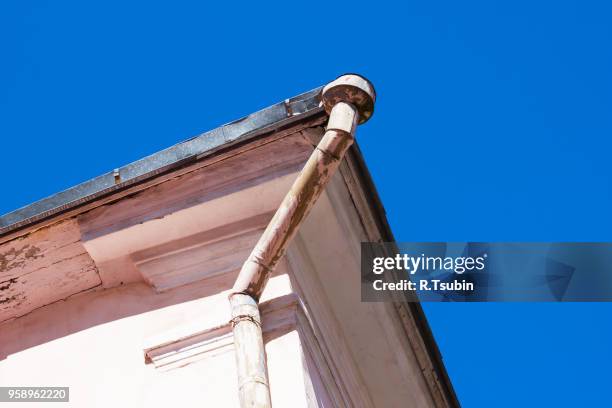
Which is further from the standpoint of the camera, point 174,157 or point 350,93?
point 174,157

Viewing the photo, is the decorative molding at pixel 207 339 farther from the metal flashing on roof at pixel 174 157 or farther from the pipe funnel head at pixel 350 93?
the pipe funnel head at pixel 350 93

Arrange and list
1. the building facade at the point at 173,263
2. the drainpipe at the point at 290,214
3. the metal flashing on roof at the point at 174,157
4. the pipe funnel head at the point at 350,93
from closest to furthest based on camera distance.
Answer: the drainpipe at the point at 290,214, the building facade at the point at 173,263, the pipe funnel head at the point at 350,93, the metal flashing on roof at the point at 174,157

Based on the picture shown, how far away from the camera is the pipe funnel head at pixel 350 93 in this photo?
6203 millimetres

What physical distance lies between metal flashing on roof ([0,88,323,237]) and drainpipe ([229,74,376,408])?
175mm

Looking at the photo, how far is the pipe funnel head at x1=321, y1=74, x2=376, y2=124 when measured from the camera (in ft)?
20.4

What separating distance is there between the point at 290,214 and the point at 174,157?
778 millimetres

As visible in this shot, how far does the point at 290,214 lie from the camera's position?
19.6 ft

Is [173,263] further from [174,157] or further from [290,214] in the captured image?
[290,214]

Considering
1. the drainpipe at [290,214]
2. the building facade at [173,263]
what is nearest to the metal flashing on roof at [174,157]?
the building facade at [173,263]

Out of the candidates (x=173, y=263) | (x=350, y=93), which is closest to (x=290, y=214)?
(x=350, y=93)

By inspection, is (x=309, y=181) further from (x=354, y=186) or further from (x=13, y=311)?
(x=13, y=311)

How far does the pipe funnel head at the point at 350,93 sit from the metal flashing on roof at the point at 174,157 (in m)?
0.08

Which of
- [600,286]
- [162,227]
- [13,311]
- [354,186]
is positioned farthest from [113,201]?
[600,286]

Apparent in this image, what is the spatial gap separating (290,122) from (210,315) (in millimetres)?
975
